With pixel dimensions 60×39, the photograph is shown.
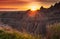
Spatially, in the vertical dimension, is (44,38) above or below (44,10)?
below

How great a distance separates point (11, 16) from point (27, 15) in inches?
Answer: 22.7

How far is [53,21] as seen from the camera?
8758 millimetres

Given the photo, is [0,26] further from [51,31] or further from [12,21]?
[51,31]

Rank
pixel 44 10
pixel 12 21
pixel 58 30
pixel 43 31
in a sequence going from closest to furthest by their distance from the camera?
pixel 58 30 < pixel 43 31 < pixel 12 21 < pixel 44 10

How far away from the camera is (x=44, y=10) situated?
9.62 meters

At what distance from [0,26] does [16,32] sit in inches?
27.3

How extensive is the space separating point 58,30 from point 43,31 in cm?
67

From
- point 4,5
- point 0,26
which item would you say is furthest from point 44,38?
point 4,5

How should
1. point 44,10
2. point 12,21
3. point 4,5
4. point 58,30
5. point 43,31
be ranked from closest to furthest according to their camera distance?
point 58,30, point 43,31, point 12,21, point 44,10, point 4,5

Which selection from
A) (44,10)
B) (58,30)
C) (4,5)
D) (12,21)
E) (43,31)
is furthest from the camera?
(4,5)

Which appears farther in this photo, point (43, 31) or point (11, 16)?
point (11, 16)

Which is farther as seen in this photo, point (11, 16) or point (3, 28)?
point (11, 16)

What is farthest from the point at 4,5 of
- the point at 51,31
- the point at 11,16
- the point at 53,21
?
the point at 51,31

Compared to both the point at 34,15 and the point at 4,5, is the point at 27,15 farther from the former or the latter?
the point at 4,5
